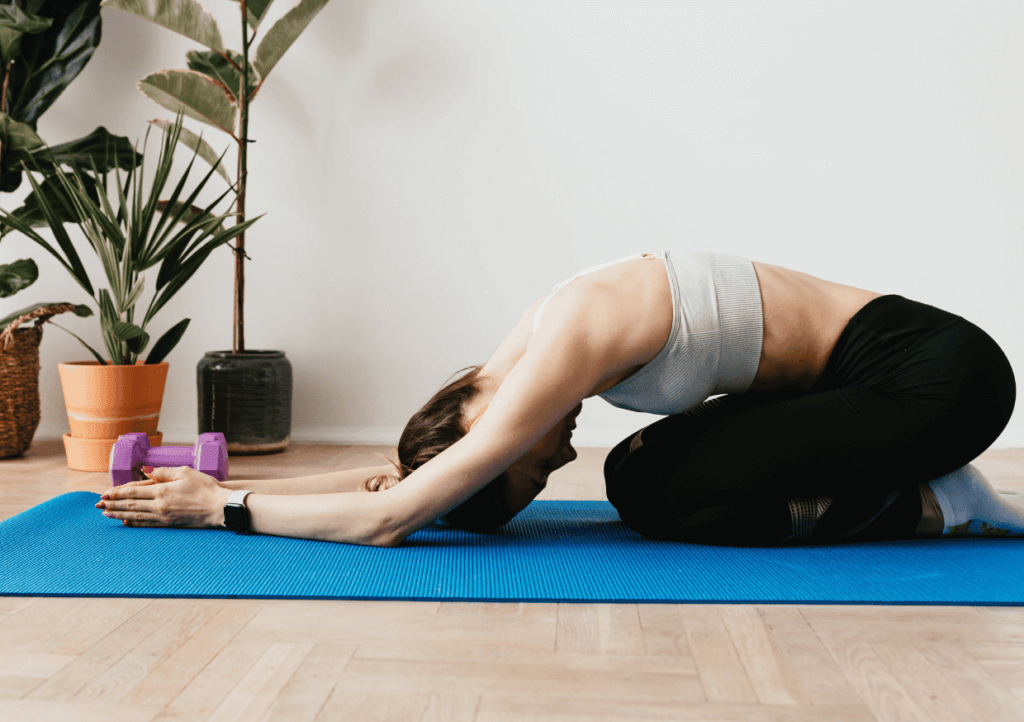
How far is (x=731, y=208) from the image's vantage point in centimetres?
309

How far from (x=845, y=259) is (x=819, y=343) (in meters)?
1.79

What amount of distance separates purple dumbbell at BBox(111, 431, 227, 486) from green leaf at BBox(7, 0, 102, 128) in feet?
5.09

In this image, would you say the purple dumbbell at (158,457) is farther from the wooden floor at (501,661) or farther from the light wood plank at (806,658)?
the light wood plank at (806,658)

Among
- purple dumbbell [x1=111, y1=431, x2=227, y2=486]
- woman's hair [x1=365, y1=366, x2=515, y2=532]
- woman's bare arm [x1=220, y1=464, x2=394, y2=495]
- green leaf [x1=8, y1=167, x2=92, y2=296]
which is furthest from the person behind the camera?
green leaf [x1=8, y1=167, x2=92, y2=296]

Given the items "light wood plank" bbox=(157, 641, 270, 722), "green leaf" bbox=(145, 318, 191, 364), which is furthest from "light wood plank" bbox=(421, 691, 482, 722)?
"green leaf" bbox=(145, 318, 191, 364)

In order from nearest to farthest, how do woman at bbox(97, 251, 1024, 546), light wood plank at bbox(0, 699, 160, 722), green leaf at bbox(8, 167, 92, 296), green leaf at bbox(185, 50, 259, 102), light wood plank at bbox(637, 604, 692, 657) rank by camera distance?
light wood plank at bbox(0, 699, 160, 722), light wood plank at bbox(637, 604, 692, 657), woman at bbox(97, 251, 1024, 546), green leaf at bbox(8, 167, 92, 296), green leaf at bbox(185, 50, 259, 102)

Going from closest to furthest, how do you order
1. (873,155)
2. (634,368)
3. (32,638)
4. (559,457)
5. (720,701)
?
(720,701)
(32,638)
(634,368)
(559,457)
(873,155)

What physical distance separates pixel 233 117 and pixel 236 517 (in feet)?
5.98

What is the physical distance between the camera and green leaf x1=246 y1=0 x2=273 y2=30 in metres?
2.79

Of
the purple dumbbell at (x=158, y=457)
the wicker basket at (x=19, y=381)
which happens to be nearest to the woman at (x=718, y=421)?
the purple dumbbell at (x=158, y=457)

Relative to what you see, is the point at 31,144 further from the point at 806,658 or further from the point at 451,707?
the point at 806,658

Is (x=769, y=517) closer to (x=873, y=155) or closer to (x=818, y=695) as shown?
(x=818, y=695)

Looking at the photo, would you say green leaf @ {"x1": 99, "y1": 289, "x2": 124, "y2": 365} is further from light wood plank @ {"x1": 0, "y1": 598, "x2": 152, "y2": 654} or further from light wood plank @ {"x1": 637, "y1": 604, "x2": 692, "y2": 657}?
light wood plank @ {"x1": 637, "y1": 604, "x2": 692, "y2": 657}

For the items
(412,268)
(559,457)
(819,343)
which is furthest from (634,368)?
(412,268)
